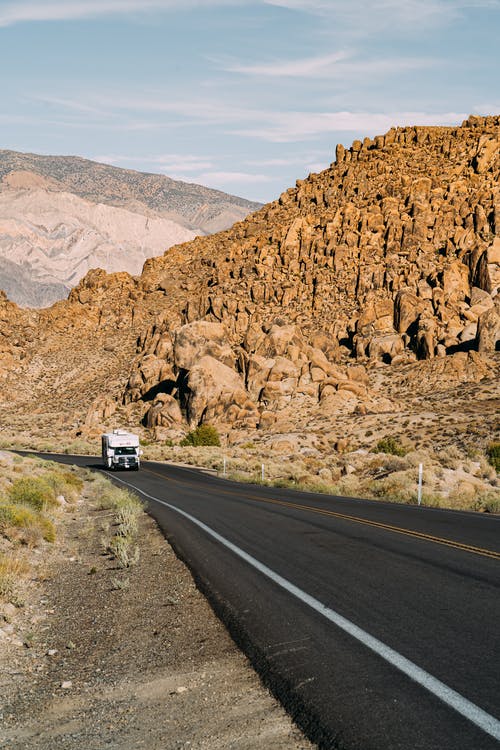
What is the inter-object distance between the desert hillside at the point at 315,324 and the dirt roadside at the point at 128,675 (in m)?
38.1

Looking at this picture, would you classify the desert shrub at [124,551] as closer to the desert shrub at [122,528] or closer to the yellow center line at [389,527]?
the desert shrub at [122,528]

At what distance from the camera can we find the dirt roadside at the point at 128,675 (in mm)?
5301

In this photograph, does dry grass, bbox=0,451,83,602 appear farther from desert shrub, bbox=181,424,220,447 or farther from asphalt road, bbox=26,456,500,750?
desert shrub, bbox=181,424,220,447

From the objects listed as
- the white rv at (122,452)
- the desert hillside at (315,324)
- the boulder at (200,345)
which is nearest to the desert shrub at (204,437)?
the desert hillside at (315,324)

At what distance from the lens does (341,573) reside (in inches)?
403

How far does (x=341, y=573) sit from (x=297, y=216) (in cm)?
9018

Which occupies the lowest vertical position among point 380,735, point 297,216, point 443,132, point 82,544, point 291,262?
point 82,544

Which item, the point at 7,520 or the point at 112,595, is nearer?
the point at 112,595

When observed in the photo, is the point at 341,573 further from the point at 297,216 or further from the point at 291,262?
the point at 297,216

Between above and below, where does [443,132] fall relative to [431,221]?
above

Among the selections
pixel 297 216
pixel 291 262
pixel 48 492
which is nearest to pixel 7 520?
pixel 48 492

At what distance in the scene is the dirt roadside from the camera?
5.30 meters

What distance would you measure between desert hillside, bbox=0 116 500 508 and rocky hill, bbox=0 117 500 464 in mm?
225

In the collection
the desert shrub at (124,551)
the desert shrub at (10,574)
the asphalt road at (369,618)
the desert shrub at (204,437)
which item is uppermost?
the asphalt road at (369,618)
